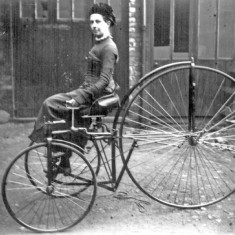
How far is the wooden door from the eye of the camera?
7832 millimetres

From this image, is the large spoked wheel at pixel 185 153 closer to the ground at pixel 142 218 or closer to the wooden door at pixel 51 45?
the ground at pixel 142 218

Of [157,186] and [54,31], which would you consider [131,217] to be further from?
[54,31]

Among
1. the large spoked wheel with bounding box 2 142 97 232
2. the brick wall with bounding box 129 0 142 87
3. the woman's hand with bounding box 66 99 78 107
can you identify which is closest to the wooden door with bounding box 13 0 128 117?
the brick wall with bounding box 129 0 142 87

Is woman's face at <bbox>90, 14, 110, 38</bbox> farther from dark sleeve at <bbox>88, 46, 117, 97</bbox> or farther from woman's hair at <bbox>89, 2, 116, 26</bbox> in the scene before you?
dark sleeve at <bbox>88, 46, 117, 97</bbox>

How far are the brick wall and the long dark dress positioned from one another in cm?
329

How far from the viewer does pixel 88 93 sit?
4418 millimetres

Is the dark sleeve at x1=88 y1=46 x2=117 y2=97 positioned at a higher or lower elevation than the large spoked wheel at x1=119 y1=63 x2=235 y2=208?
higher

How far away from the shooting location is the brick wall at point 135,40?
25.3 feet

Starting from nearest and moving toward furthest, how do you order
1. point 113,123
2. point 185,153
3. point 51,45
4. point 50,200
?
point 113,123, point 50,200, point 185,153, point 51,45

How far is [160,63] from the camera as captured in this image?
795cm

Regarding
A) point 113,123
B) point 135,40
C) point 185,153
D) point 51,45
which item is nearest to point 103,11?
point 113,123

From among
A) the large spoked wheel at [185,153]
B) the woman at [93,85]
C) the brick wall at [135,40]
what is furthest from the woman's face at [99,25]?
the brick wall at [135,40]

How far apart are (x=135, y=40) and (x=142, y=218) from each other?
3930 millimetres

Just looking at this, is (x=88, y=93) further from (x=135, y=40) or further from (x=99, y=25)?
(x=135, y=40)
